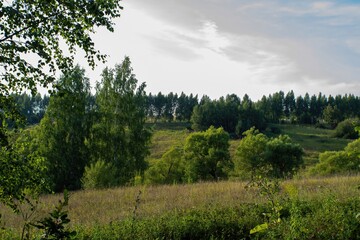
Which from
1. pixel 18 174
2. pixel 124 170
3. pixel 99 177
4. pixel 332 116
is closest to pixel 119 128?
pixel 124 170

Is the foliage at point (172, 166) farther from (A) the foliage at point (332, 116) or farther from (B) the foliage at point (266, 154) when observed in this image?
(A) the foliage at point (332, 116)

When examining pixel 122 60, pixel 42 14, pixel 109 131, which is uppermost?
pixel 122 60

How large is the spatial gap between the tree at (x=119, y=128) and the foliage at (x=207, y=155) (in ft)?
34.1

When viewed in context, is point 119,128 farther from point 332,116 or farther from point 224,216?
point 332,116

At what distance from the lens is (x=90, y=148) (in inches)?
1212

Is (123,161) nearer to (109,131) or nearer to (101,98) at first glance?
(109,131)

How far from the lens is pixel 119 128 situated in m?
30.6

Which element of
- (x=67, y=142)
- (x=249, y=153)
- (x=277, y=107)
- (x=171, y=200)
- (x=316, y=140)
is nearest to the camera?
(x=171, y=200)

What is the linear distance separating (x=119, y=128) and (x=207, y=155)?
14586mm

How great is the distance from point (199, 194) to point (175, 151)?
30685 mm

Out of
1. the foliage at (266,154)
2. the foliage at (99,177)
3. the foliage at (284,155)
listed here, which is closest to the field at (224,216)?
the foliage at (99,177)

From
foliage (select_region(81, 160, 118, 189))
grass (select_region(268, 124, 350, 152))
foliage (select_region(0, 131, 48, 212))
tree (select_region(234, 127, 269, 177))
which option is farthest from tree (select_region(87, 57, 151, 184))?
grass (select_region(268, 124, 350, 152))

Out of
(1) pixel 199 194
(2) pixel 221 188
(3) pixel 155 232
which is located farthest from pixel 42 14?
(2) pixel 221 188

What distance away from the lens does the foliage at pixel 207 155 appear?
40.7 metres
